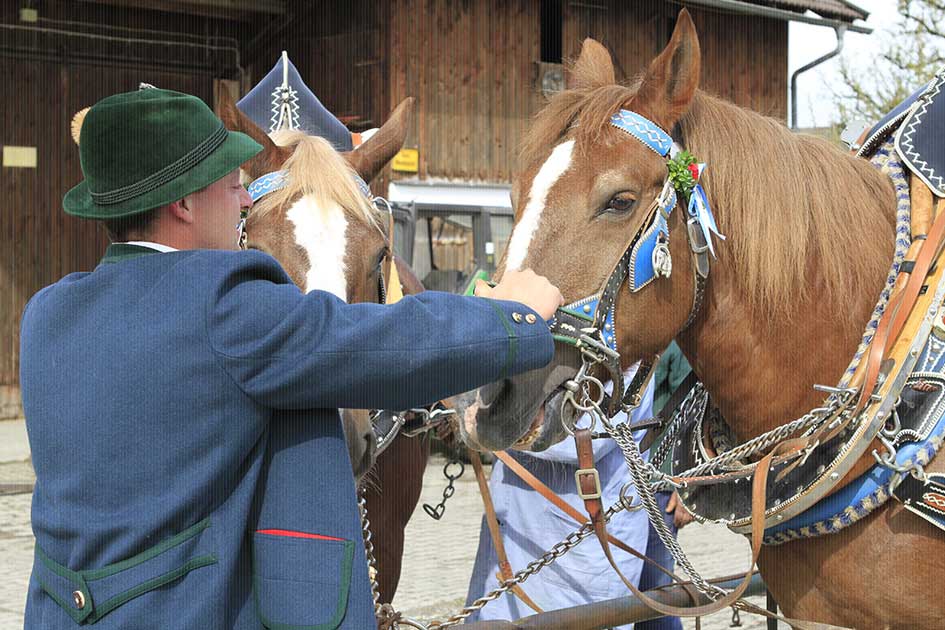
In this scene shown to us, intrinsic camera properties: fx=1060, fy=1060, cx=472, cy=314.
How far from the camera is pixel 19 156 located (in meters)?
11.5

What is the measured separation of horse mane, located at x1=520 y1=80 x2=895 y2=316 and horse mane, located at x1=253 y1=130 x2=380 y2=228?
537 millimetres

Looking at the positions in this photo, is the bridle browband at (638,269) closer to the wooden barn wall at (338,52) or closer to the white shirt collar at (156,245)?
the white shirt collar at (156,245)

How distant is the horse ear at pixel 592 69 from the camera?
2.45 meters

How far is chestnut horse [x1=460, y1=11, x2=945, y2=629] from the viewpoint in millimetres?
2141

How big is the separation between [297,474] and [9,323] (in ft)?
37.3

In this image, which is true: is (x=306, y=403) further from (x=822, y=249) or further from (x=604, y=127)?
(x=822, y=249)

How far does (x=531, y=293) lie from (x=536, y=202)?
0.34 m

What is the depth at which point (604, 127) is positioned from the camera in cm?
221

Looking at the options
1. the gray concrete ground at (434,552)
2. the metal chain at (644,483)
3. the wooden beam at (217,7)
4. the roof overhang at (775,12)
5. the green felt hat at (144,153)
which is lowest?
the gray concrete ground at (434,552)

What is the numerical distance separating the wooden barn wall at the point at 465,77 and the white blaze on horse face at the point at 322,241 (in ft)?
30.6

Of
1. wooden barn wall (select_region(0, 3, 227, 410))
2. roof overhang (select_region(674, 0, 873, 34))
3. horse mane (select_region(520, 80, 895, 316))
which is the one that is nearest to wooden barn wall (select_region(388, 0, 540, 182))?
roof overhang (select_region(674, 0, 873, 34))

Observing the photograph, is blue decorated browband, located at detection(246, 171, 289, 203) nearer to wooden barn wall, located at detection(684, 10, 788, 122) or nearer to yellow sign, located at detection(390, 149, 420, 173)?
yellow sign, located at detection(390, 149, 420, 173)

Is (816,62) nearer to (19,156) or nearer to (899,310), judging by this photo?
(19,156)

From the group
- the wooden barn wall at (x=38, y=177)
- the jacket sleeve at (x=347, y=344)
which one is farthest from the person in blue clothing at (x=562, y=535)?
the wooden barn wall at (x=38, y=177)
